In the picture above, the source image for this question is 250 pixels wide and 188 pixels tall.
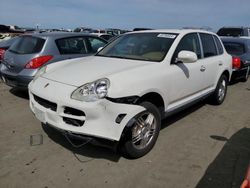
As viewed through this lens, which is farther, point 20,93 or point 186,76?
point 20,93

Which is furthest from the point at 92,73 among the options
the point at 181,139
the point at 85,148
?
the point at 181,139

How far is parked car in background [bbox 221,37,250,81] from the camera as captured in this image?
9031mm

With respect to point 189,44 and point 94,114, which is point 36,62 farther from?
point 94,114

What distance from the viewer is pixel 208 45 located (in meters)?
5.80

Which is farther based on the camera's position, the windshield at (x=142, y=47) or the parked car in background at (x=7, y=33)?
the parked car in background at (x=7, y=33)

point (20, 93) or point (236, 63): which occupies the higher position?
point (236, 63)

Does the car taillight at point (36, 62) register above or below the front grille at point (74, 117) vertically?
below

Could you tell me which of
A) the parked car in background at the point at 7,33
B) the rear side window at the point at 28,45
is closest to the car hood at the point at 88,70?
the rear side window at the point at 28,45

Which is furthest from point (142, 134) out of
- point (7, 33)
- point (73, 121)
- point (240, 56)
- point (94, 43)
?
point (7, 33)

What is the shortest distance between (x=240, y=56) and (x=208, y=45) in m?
4.22

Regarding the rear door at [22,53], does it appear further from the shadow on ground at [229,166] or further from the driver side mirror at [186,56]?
the shadow on ground at [229,166]

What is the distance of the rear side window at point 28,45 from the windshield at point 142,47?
6.16 feet

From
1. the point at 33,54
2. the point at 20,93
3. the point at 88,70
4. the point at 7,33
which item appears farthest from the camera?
the point at 7,33

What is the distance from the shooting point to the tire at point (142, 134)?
3.64 metres
